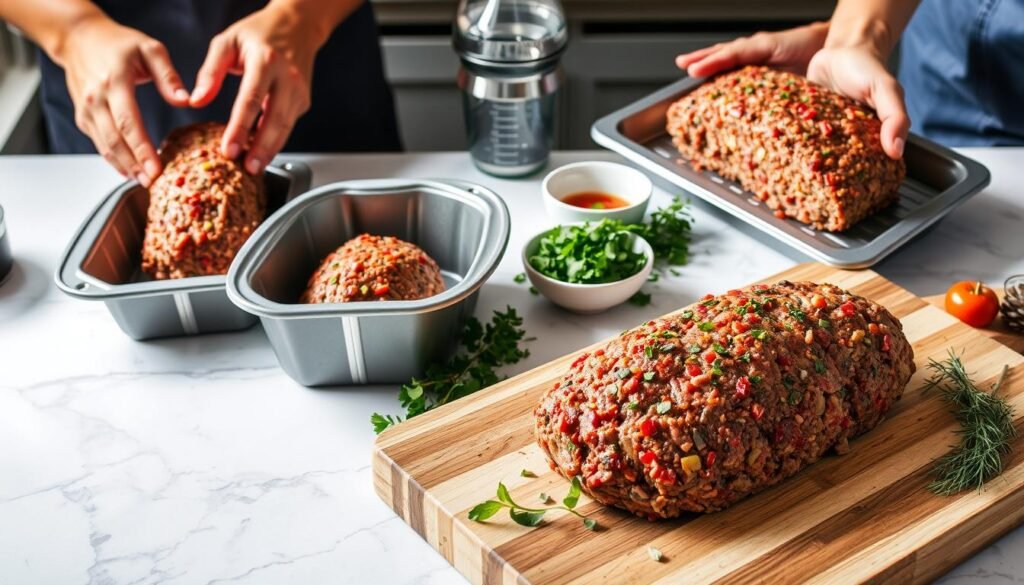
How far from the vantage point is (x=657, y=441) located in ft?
4.44

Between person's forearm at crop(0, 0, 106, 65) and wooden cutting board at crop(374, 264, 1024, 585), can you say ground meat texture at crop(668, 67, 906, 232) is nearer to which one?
wooden cutting board at crop(374, 264, 1024, 585)

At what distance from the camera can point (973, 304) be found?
1797mm

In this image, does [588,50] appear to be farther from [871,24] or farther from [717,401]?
[717,401]

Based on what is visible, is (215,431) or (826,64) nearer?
(215,431)

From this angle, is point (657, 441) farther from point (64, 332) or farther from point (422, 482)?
point (64, 332)

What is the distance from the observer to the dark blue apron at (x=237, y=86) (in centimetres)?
251

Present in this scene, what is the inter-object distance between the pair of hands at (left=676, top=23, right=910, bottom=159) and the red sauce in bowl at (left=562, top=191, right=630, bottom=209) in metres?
0.37

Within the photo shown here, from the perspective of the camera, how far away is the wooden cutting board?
133cm

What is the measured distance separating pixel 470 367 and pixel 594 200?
60 centimetres

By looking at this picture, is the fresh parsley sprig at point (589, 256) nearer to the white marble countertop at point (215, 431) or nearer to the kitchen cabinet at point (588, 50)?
the white marble countertop at point (215, 431)

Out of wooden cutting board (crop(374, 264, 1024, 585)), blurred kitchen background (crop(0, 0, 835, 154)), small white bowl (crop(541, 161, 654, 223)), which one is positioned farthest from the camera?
blurred kitchen background (crop(0, 0, 835, 154))

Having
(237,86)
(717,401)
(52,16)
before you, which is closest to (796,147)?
(717,401)

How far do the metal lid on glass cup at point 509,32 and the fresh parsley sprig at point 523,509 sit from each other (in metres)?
1.07

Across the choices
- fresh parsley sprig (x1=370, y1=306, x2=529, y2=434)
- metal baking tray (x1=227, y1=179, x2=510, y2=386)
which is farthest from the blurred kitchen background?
fresh parsley sprig (x1=370, y1=306, x2=529, y2=434)
